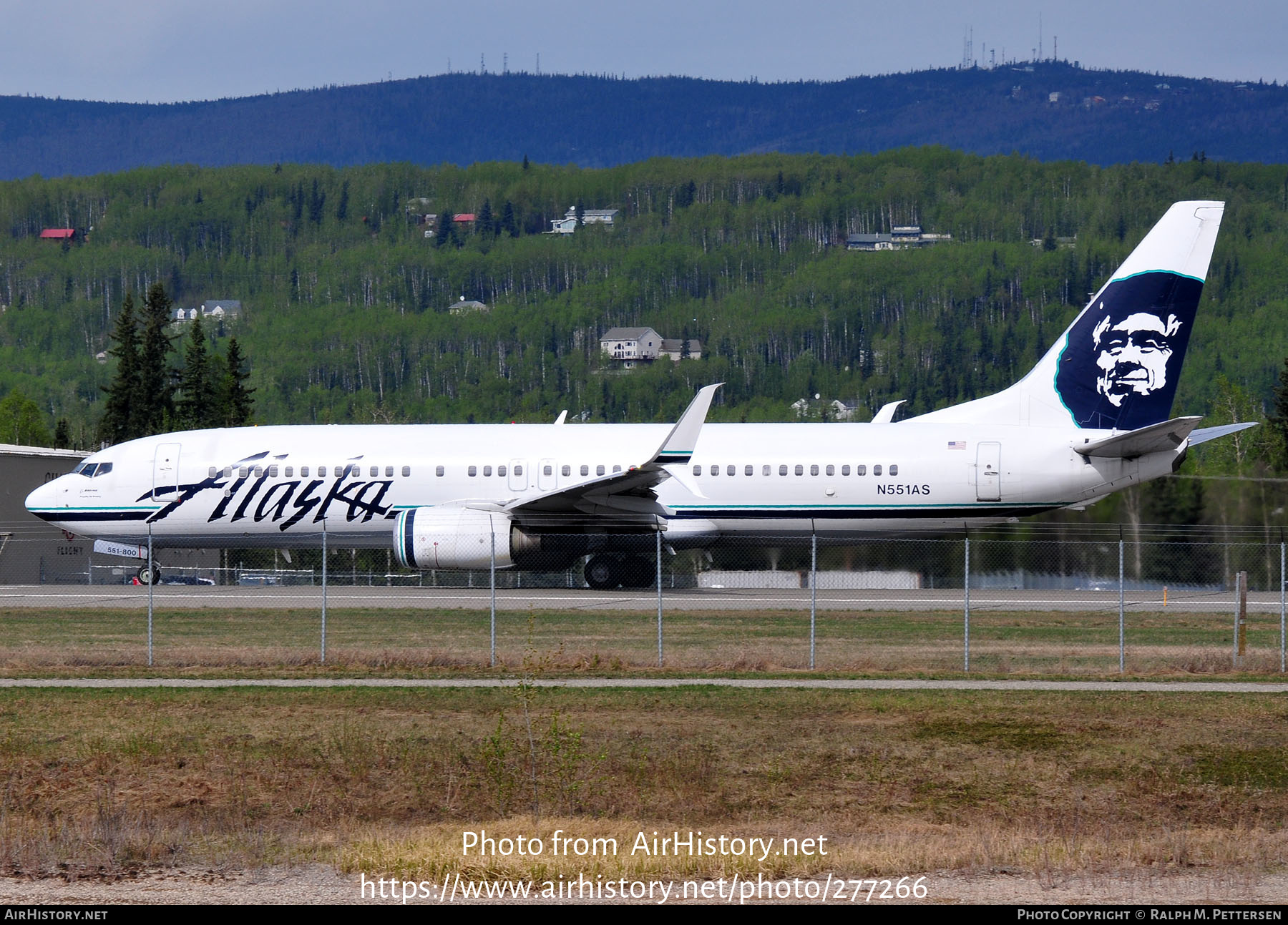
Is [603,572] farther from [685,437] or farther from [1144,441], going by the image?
[1144,441]

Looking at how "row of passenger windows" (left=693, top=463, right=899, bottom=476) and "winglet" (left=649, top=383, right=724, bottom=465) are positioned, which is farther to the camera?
"row of passenger windows" (left=693, top=463, right=899, bottom=476)

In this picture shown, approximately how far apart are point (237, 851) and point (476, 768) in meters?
3.25

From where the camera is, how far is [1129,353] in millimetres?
31828

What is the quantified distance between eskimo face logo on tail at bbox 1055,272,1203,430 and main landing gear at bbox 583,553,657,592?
31.6 ft

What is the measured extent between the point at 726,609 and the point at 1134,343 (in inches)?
430

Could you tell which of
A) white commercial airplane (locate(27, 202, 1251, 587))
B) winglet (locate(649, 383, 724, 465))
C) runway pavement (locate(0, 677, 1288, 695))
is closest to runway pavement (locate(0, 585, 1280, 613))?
white commercial airplane (locate(27, 202, 1251, 587))

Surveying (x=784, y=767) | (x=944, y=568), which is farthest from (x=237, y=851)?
(x=944, y=568)

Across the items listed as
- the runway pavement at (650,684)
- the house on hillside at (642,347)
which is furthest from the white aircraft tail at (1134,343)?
the house on hillside at (642,347)

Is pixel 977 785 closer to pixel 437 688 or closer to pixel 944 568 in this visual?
pixel 437 688

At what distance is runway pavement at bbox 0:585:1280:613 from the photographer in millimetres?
28609

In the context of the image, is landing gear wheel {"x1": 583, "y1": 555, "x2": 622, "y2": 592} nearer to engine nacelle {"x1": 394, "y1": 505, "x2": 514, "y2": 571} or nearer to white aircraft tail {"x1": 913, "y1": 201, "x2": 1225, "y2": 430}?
engine nacelle {"x1": 394, "y1": 505, "x2": 514, "y2": 571}

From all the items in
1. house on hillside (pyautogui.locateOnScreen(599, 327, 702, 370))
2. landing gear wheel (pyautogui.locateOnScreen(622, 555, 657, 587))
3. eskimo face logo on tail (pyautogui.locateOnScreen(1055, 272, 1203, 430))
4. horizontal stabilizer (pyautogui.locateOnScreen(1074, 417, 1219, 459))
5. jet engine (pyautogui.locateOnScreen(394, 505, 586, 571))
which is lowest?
landing gear wheel (pyautogui.locateOnScreen(622, 555, 657, 587))

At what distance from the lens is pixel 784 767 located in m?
14.5

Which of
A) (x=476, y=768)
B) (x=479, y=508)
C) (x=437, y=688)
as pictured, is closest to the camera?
(x=476, y=768)
